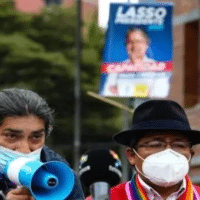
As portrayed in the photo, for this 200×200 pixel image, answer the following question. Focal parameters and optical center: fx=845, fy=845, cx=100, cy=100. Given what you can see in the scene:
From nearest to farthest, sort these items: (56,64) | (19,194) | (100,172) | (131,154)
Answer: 1. (19,194)
2. (100,172)
3. (131,154)
4. (56,64)

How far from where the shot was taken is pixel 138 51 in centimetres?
1473

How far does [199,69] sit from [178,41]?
4.05 ft

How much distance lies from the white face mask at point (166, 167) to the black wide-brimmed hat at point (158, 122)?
0.13 metres

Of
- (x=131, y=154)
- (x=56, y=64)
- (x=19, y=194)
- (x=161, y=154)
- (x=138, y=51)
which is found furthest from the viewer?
(x=56, y=64)

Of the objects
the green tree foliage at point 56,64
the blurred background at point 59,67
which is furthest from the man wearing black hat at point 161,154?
the green tree foliage at point 56,64

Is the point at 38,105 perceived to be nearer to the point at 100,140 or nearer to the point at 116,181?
the point at 116,181

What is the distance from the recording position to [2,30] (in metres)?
37.2

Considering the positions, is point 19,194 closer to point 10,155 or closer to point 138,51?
point 10,155

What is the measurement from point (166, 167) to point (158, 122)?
26 cm

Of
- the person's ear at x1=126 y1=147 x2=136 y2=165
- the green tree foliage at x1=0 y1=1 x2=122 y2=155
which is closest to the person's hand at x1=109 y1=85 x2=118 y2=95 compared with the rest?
the person's ear at x1=126 y1=147 x2=136 y2=165

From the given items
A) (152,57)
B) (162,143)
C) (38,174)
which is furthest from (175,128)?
(152,57)

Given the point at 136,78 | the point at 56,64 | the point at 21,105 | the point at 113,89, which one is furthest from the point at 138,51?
the point at 56,64

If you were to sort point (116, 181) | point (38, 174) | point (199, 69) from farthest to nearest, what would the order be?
point (199, 69)
point (116, 181)
point (38, 174)

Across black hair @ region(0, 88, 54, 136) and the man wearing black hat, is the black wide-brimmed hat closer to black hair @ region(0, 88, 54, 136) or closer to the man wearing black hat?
the man wearing black hat
